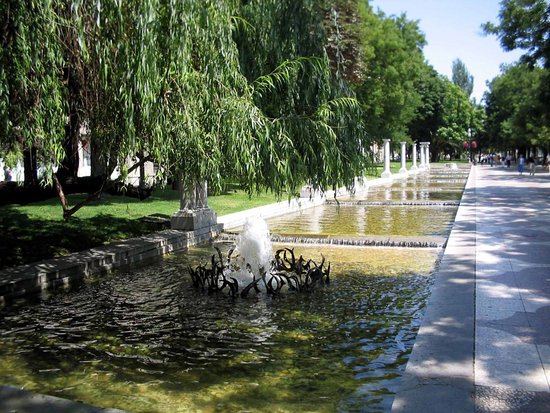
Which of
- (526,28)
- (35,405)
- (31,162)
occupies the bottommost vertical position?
(35,405)

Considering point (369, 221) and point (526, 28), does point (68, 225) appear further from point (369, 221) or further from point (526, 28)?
point (526, 28)

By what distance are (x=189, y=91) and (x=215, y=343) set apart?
2619 mm

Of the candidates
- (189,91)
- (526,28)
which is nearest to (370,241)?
(189,91)

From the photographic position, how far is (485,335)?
5.21m

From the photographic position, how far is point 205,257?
1070cm

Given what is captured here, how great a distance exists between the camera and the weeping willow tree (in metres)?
5.21

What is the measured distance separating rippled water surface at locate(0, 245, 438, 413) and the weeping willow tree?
1610 millimetres

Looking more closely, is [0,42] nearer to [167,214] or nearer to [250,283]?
[250,283]

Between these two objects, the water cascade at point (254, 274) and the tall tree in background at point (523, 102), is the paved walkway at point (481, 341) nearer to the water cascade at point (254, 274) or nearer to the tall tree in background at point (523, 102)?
the water cascade at point (254, 274)

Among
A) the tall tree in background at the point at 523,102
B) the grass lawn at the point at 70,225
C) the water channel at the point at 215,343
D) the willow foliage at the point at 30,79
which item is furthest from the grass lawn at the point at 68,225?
the tall tree in background at the point at 523,102

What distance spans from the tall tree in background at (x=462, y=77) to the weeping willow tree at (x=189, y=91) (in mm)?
116733

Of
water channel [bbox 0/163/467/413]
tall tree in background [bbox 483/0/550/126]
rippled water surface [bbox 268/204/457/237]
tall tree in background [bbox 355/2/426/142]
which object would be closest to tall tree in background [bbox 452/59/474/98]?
tall tree in background [bbox 355/2/426/142]

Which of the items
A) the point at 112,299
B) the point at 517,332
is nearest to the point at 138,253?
the point at 112,299

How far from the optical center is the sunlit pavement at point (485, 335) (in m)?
3.89
